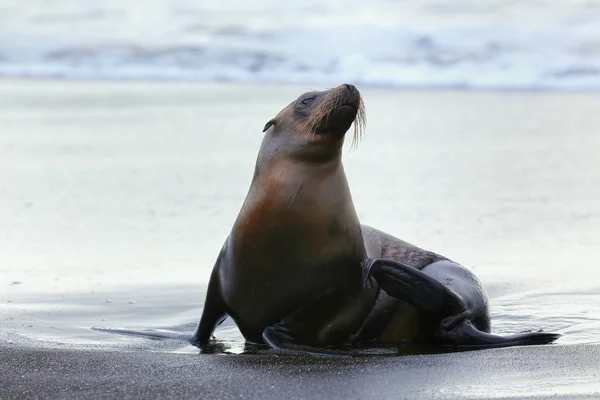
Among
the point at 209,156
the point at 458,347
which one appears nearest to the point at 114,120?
the point at 209,156

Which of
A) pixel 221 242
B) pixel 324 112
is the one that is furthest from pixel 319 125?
pixel 221 242

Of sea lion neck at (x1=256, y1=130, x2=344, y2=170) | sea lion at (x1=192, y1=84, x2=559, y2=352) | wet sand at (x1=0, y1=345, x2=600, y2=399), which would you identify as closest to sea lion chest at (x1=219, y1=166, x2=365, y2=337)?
sea lion at (x1=192, y1=84, x2=559, y2=352)

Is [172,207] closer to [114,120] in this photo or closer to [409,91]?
[114,120]

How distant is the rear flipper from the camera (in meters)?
→ 5.80

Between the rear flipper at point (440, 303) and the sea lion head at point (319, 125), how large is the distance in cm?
68

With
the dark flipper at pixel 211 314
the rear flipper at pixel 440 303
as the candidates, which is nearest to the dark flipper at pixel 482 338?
the rear flipper at pixel 440 303

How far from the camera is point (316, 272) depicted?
19.1 feet

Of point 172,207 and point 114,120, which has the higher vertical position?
point 114,120

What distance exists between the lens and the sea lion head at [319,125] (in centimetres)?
601

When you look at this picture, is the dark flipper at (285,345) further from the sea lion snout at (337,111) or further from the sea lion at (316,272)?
the sea lion snout at (337,111)

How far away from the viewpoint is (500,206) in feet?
39.1

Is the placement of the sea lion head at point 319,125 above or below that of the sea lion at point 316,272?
above

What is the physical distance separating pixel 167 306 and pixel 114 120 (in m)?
18.4

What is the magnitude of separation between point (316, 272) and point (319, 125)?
79 cm
